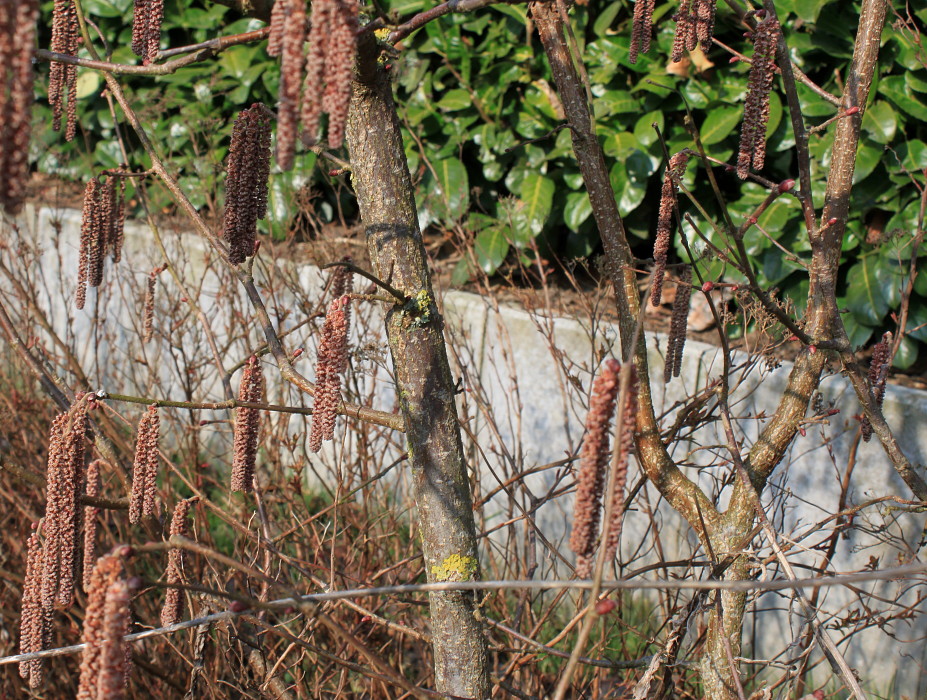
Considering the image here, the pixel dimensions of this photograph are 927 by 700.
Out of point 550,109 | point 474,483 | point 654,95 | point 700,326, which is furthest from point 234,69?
point 474,483

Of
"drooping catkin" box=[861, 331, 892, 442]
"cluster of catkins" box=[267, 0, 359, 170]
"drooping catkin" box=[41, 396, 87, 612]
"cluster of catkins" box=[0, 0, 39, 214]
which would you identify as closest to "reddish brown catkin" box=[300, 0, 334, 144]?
"cluster of catkins" box=[267, 0, 359, 170]

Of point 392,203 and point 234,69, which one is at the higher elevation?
point 234,69

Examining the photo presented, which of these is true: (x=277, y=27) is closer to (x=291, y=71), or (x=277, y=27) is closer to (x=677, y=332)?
(x=291, y=71)

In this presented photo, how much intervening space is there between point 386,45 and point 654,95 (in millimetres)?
2602

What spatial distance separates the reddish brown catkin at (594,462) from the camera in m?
0.95

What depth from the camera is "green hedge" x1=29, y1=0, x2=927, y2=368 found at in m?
Result: 3.31

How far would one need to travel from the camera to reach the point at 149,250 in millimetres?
4871

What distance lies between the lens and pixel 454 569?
167 centimetres

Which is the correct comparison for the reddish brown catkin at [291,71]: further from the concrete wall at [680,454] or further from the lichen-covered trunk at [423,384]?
the concrete wall at [680,454]

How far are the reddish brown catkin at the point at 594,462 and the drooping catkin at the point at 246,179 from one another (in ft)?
2.56

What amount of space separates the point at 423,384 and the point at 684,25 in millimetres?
882

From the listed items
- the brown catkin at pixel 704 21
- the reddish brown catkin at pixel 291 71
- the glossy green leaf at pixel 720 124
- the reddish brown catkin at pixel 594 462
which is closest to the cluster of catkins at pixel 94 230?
the reddish brown catkin at pixel 291 71

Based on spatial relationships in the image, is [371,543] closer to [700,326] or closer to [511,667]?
[511,667]

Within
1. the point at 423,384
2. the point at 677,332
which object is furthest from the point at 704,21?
the point at 423,384
